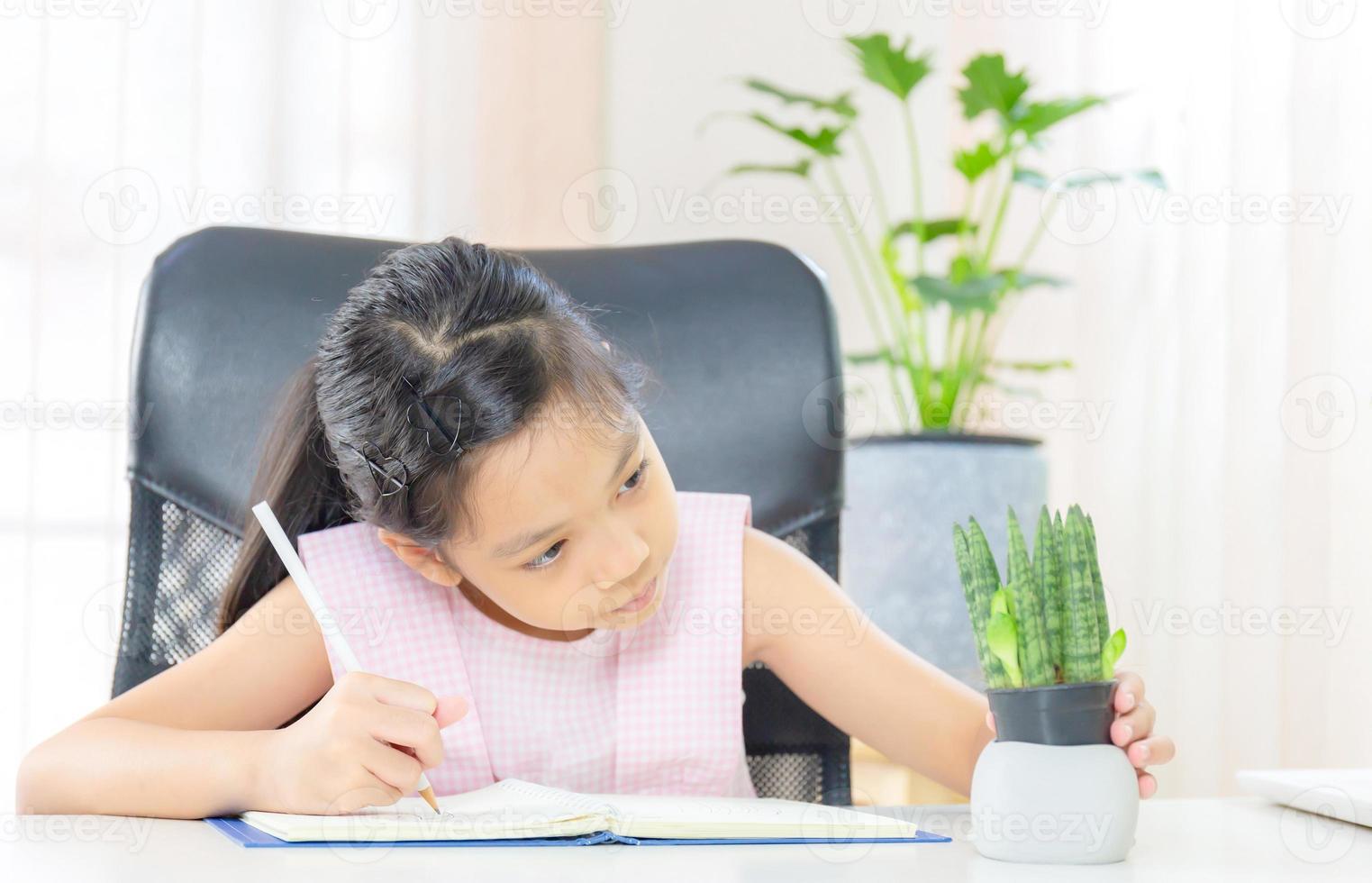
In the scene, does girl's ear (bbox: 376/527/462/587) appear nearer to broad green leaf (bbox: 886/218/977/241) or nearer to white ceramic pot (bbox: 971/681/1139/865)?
white ceramic pot (bbox: 971/681/1139/865)

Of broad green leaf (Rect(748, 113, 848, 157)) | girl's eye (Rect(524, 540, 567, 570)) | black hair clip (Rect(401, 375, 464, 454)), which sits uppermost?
broad green leaf (Rect(748, 113, 848, 157))

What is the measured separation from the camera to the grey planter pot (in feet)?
6.70

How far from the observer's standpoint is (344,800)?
0.82m

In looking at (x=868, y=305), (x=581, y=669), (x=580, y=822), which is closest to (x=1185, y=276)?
(x=868, y=305)

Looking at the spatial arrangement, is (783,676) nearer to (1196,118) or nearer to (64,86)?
(1196,118)

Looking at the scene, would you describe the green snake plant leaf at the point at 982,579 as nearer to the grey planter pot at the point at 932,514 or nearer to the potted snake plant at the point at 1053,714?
the potted snake plant at the point at 1053,714

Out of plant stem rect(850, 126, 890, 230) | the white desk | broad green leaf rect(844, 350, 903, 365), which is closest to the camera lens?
the white desk

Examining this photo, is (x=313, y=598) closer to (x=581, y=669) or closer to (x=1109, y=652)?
(x=581, y=669)

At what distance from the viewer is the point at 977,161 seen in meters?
2.13

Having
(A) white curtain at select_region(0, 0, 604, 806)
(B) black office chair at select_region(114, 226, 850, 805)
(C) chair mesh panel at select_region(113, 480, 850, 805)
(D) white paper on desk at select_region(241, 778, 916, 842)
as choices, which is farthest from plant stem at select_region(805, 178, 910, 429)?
(D) white paper on desk at select_region(241, 778, 916, 842)

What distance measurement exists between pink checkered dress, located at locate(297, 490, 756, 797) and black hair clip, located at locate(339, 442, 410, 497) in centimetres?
15

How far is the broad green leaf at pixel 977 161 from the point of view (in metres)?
2.13

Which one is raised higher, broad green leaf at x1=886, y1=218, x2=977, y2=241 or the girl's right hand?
broad green leaf at x1=886, y1=218, x2=977, y2=241

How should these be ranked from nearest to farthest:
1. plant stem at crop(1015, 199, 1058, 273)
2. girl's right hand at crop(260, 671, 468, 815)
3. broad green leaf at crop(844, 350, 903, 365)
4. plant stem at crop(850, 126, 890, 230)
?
girl's right hand at crop(260, 671, 468, 815) < broad green leaf at crop(844, 350, 903, 365) < plant stem at crop(1015, 199, 1058, 273) < plant stem at crop(850, 126, 890, 230)
